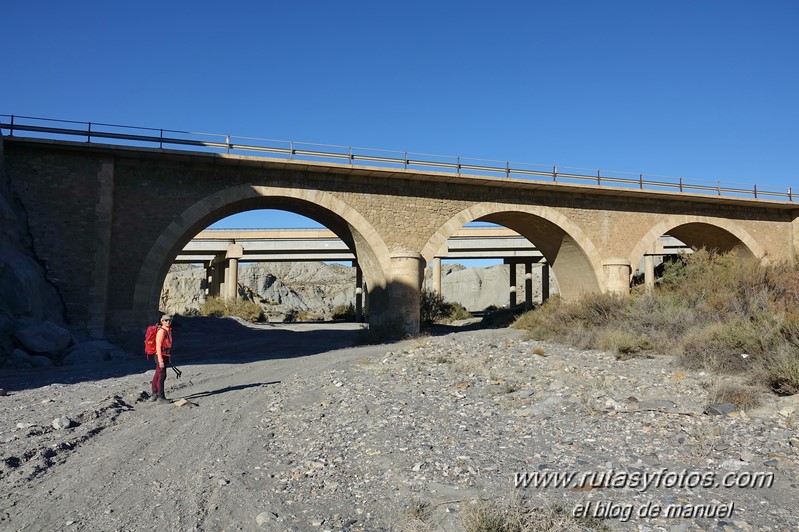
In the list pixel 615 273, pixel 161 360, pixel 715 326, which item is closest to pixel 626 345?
pixel 715 326

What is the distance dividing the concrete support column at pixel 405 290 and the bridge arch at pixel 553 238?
0.98m

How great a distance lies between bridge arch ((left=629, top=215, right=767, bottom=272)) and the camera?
23031 millimetres

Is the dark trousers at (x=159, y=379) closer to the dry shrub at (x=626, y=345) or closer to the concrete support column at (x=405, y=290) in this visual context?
the dry shrub at (x=626, y=345)

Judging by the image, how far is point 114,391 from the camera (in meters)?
8.87

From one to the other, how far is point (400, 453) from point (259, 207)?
15.7 metres

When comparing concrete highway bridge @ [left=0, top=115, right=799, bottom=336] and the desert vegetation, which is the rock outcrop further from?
the desert vegetation

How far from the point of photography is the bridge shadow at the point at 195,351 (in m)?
10.6

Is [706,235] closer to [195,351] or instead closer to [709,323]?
[709,323]

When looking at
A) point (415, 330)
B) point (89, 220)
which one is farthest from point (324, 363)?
point (89, 220)

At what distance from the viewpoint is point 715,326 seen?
402 inches

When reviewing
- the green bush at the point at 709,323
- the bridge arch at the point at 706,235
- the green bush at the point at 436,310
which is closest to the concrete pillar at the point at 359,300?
the green bush at the point at 436,310

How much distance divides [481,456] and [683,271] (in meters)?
18.4

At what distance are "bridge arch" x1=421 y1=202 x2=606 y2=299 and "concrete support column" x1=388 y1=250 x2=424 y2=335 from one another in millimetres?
985

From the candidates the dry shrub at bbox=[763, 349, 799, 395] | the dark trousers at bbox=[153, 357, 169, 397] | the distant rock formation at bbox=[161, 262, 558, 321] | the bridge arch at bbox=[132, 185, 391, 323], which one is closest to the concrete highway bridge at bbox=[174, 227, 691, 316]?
the distant rock formation at bbox=[161, 262, 558, 321]
